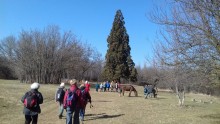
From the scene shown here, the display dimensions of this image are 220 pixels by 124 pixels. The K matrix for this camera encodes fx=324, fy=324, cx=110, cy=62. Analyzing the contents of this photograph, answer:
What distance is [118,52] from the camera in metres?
69.5

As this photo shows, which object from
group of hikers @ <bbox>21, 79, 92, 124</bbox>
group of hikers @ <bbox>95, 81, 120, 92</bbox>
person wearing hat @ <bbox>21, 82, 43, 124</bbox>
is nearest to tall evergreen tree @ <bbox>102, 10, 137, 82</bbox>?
group of hikers @ <bbox>95, 81, 120, 92</bbox>

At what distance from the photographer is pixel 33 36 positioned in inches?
2790

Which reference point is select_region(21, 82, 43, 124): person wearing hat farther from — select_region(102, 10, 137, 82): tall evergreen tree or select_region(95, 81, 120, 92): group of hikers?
select_region(102, 10, 137, 82): tall evergreen tree

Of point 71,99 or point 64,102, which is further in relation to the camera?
point 64,102

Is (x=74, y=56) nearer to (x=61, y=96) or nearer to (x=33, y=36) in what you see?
(x=33, y=36)

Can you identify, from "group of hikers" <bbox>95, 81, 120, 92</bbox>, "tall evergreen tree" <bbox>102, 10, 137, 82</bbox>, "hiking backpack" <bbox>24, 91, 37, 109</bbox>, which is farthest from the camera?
"tall evergreen tree" <bbox>102, 10, 137, 82</bbox>

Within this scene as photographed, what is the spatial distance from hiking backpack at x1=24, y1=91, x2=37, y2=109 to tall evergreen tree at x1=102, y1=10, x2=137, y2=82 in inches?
2267

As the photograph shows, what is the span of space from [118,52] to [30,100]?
58.5 meters

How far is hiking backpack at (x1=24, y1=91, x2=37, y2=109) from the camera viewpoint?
11234 millimetres

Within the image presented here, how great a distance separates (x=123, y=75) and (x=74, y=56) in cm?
1212

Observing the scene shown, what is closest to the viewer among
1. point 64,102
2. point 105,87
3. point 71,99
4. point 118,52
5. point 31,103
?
point 31,103

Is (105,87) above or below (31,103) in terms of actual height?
above

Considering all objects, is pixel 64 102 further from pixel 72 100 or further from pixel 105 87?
pixel 105 87

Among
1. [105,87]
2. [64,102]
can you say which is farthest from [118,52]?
[64,102]
